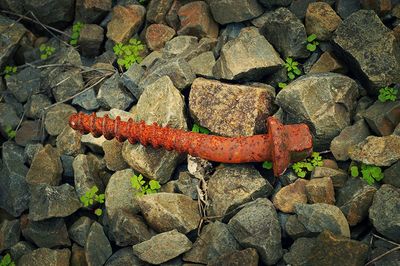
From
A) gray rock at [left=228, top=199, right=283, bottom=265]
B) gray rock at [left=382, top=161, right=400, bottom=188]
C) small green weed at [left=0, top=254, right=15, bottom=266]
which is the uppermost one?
gray rock at [left=382, top=161, right=400, bottom=188]

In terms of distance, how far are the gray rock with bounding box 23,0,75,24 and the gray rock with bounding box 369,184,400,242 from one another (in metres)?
4.55

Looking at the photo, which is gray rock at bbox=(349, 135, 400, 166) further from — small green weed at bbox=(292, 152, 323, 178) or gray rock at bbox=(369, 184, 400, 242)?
small green weed at bbox=(292, 152, 323, 178)

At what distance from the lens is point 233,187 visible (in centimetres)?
440

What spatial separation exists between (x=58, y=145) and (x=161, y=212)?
174 cm

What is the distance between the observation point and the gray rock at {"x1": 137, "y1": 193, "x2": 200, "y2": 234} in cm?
→ 430

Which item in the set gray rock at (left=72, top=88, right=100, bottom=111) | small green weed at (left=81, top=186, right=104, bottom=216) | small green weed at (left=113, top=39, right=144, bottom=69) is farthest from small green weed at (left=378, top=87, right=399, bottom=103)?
gray rock at (left=72, top=88, right=100, bottom=111)

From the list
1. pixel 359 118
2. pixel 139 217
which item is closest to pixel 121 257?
pixel 139 217

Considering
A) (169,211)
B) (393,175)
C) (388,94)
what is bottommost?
(169,211)

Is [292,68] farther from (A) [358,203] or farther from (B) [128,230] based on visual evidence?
(B) [128,230]

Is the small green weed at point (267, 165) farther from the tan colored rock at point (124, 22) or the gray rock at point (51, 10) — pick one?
the gray rock at point (51, 10)

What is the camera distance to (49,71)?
5.91m

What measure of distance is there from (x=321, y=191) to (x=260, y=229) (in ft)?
2.15

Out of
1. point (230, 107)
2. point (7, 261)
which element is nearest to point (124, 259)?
point (7, 261)

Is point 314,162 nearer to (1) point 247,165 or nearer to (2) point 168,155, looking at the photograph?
(1) point 247,165
